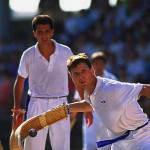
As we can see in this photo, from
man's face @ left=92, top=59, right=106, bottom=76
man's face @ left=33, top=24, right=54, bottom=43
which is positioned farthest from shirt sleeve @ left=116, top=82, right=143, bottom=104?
man's face @ left=92, top=59, right=106, bottom=76

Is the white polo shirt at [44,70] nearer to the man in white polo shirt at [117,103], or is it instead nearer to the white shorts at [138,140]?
the man in white polo shirt at [117,103]

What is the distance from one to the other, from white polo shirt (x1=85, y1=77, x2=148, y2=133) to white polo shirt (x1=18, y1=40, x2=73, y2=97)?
172 centimetres

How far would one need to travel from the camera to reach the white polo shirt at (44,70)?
884 cm

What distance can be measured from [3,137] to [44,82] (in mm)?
4986

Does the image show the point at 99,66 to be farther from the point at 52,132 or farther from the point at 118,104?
the point at 118,104

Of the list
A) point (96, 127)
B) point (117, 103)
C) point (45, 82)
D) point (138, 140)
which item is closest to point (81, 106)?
point (117, 103)

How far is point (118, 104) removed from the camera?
702cm

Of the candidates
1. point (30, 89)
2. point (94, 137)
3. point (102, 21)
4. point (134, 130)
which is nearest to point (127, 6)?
point (102, 21)

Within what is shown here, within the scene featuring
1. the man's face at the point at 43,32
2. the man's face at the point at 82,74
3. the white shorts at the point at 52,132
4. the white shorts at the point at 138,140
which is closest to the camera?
the man's face at the point at 82,74

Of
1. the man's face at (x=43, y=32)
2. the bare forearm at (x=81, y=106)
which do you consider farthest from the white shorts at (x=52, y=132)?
the bare forearm at (x=81, y=106)

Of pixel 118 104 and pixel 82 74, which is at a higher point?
pixel 82 74

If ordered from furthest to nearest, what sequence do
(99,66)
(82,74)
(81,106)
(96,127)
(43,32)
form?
(99,66)
(96,127)
(43,32)
(81,106)
(82,74)

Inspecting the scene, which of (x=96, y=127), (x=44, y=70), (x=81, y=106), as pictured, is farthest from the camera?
(x=96, y=127)

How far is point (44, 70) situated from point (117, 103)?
201 centimetres
